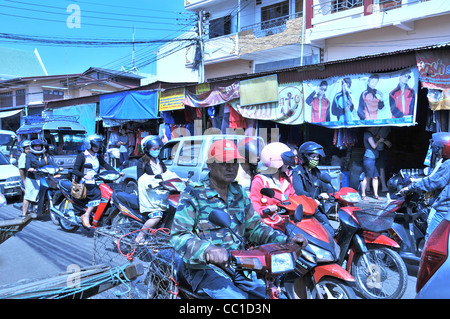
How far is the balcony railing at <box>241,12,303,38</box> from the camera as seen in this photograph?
1534cm

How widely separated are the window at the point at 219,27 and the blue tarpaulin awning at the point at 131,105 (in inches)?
279

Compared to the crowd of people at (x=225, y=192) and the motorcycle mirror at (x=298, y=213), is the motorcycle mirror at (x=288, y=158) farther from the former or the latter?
the motorcycle mirror at (x=298, y=213)

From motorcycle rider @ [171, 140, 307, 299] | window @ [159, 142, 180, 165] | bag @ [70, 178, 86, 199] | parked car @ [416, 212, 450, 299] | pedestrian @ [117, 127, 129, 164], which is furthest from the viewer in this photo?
pedestrian @ [117, 127, 129, 164]

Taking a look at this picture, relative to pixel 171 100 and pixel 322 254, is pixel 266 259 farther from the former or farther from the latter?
pixel 171 100

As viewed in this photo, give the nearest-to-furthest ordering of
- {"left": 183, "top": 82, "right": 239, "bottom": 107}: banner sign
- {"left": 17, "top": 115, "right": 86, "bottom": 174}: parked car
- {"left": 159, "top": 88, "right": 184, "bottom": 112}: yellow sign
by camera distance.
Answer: {"left": 183, "top": 82, "right": 239, "bottom": 107}: banner sign
{"left": 159, "top": 88, "right": 184, "bottom": 112}: yellow sign
{"left": 17, "top": 115, "right": 86, "bottom": 174}: parked car

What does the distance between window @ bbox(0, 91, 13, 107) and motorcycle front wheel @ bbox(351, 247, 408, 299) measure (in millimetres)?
32022

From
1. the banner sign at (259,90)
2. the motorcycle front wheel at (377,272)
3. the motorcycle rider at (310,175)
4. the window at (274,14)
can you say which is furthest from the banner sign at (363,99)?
the window at (274,14)

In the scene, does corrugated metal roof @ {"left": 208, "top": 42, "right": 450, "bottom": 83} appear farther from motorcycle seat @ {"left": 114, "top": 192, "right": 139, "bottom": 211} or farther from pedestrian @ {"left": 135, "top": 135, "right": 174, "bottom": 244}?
motorcycle seat @ {"left": 114, "top": 192, "right": 139, "bottom": 211}

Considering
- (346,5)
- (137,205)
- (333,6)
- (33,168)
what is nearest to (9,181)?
(33,168)

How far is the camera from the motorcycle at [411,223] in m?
4.21

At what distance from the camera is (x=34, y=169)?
720 cm

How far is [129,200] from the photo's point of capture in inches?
205

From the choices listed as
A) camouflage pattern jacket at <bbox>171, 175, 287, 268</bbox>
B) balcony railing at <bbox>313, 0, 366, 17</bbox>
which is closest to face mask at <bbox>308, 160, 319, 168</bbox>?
camouflage pattern jacket at <bbox>171, 175, 287, 268</bbox>

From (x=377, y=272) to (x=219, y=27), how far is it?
672 inches
